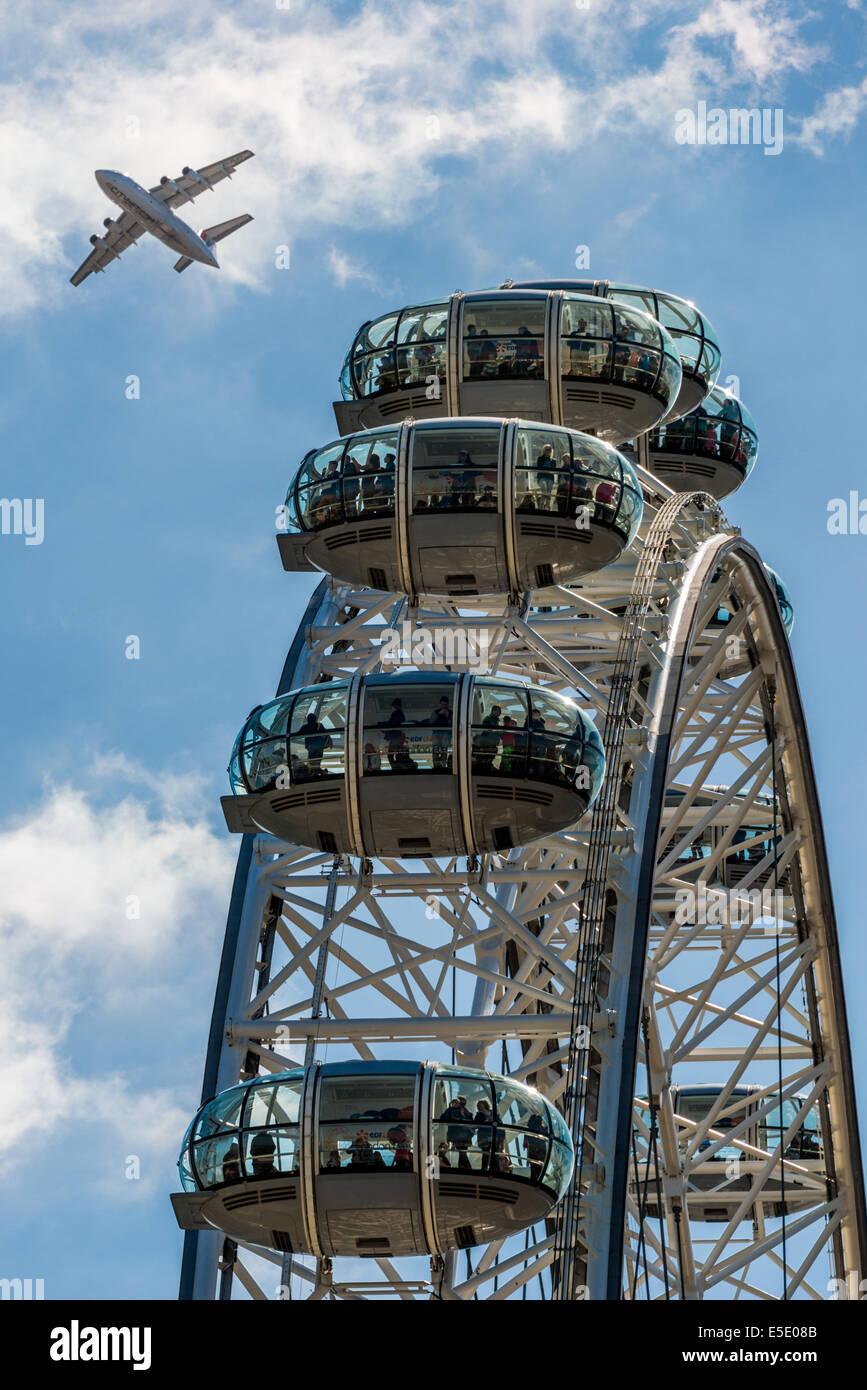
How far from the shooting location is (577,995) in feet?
112

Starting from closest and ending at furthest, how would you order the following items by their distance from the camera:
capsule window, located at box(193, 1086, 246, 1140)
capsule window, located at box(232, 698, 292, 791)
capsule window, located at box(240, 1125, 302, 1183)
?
capsule window, located at box(240, 1125, 302, 1183), capsule window, located at box(193, 1086, 246, 1140), capsule window, located at box(232, 698, 292, 791)

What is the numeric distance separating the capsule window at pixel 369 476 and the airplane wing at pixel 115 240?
1998 inches

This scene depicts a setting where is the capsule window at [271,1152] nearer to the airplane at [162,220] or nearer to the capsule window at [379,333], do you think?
the capsule window at [379,333]

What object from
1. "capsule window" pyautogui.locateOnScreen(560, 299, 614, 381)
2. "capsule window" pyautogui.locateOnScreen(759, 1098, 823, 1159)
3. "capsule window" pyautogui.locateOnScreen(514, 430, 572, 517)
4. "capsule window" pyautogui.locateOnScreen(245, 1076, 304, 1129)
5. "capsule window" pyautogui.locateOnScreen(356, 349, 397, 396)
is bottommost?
"capsule window" pyautogui.locateOnScreen(245, 1076, 304, 1129)

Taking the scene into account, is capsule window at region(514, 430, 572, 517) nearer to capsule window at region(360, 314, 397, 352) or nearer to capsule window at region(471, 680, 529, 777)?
capsule window at region(471, 680, 529, 777)

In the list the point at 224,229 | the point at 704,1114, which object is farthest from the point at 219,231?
the point at 704,1114

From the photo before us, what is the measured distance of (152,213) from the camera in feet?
278

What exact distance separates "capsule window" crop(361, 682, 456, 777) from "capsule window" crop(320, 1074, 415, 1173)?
15.3ft

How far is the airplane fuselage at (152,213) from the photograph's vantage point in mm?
84438

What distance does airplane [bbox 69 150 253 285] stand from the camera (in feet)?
278

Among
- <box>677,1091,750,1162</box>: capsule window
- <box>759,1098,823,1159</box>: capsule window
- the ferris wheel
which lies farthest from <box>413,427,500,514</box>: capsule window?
<box>677,1091,750,1162</box>: capsule window

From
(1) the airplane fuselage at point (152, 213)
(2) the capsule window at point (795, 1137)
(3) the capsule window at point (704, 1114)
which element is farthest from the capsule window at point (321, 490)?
(1) the airplane fuselage at point (152, 213)

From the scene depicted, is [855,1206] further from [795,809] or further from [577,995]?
[577,995]
